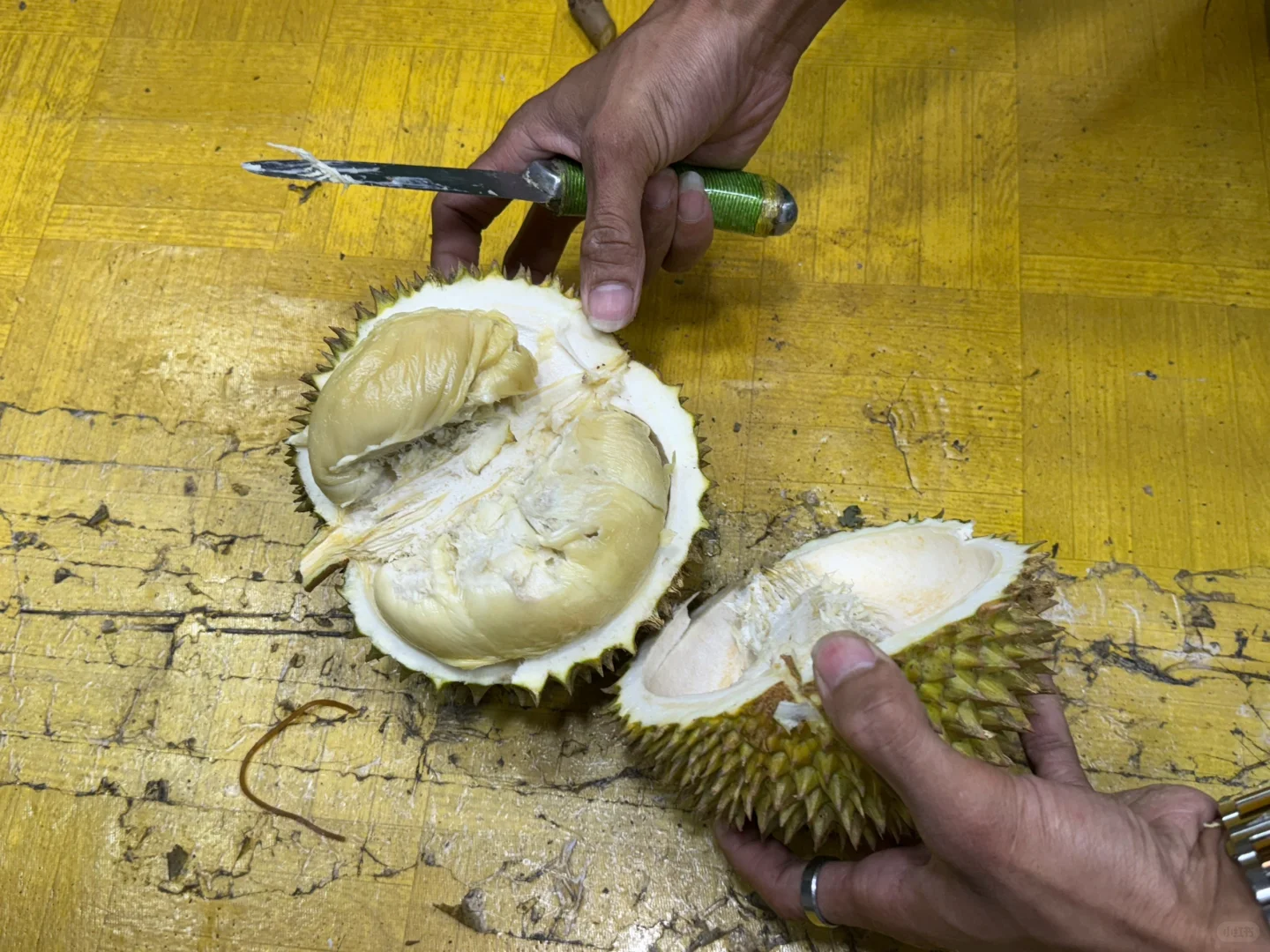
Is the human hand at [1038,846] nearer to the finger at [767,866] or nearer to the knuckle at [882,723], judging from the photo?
the knuckle at [882,723]

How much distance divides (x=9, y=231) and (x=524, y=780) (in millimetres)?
2060

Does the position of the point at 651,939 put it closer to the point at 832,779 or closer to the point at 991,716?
the point at 832,779

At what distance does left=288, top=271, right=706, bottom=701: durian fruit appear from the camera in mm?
1490

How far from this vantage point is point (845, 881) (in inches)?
61.4

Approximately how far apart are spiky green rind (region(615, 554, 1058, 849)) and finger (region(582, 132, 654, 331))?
792 millimetres

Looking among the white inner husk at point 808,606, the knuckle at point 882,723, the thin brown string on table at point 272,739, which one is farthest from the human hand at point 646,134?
the thin brown string on table at point 272,739

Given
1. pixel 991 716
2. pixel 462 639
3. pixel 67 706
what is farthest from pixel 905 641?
pixel 67 706

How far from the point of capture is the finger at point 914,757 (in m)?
1.15

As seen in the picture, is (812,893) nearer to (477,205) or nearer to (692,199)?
(692,199)

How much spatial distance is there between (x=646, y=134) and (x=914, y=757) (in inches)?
50.0

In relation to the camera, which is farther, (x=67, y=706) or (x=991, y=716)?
(x=67, y=706)

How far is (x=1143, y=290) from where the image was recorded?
2174 mm

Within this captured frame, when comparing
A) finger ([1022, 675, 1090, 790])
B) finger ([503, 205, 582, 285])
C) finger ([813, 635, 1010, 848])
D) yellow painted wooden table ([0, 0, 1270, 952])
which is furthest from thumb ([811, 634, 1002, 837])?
finger ([503, 205, 582, 285])

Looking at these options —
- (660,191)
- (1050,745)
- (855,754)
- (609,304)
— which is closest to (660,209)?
(660,191)
